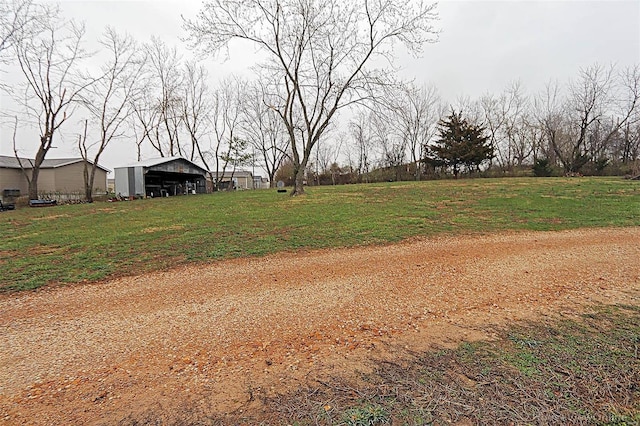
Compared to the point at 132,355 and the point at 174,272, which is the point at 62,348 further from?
the point at 174,272

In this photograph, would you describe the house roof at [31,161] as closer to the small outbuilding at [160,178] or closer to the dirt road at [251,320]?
the small outbuilding at [160,178]

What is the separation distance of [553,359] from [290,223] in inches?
291

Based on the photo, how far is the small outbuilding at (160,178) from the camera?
23672 mm

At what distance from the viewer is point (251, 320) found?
3410mm

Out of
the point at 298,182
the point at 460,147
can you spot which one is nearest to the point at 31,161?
the point at 298,182

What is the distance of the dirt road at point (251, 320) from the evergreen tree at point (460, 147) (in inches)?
1245

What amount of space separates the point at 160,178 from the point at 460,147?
3140 cm

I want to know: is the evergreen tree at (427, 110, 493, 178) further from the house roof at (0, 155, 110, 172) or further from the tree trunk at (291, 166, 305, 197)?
the house roof at (0, 155, 110, 172)

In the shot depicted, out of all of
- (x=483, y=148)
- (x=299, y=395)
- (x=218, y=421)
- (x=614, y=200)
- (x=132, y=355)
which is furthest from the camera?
(x=483, y=148)

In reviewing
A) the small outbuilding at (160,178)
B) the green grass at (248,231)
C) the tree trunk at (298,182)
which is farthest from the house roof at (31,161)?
the tree trunk at (298,182)

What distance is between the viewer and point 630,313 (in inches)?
130

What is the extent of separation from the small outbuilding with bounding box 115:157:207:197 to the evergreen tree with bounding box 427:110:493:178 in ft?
86.4

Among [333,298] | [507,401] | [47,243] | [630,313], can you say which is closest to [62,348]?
[333,298]

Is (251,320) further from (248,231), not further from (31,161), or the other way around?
(31,161)
